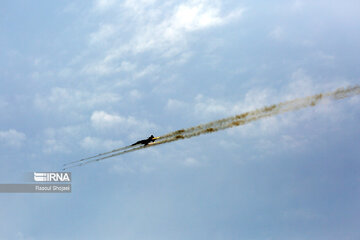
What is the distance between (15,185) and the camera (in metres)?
84.6

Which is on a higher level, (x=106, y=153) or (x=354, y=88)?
(x=106, y=153)

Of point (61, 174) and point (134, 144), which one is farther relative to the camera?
point (61, 174)

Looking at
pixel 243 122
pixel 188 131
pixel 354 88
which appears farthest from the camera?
pixel 188 131

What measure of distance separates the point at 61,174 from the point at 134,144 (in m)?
23.2

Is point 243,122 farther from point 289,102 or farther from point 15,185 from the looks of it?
point 15,185

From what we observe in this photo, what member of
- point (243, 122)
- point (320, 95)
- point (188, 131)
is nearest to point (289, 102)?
point (320, 95)

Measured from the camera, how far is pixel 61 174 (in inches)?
3447

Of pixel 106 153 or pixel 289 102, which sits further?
pixel 106 153

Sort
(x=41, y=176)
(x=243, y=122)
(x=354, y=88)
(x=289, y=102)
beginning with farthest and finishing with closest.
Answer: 1. (x=41, y=176)
2. (x=243, y=122)
3. (x=289, y=102)
4. (x=354, y=88)

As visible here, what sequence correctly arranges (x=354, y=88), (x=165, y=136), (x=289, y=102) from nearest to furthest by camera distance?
(x=354, y=88) → (x=289, y=102) → (x=165, y=136)

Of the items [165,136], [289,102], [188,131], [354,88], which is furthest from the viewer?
[165,136]

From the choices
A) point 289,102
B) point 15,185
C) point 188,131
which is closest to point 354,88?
point 289,102

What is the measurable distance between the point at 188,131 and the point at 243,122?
12.1 meters

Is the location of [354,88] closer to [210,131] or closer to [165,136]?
[210,131]
